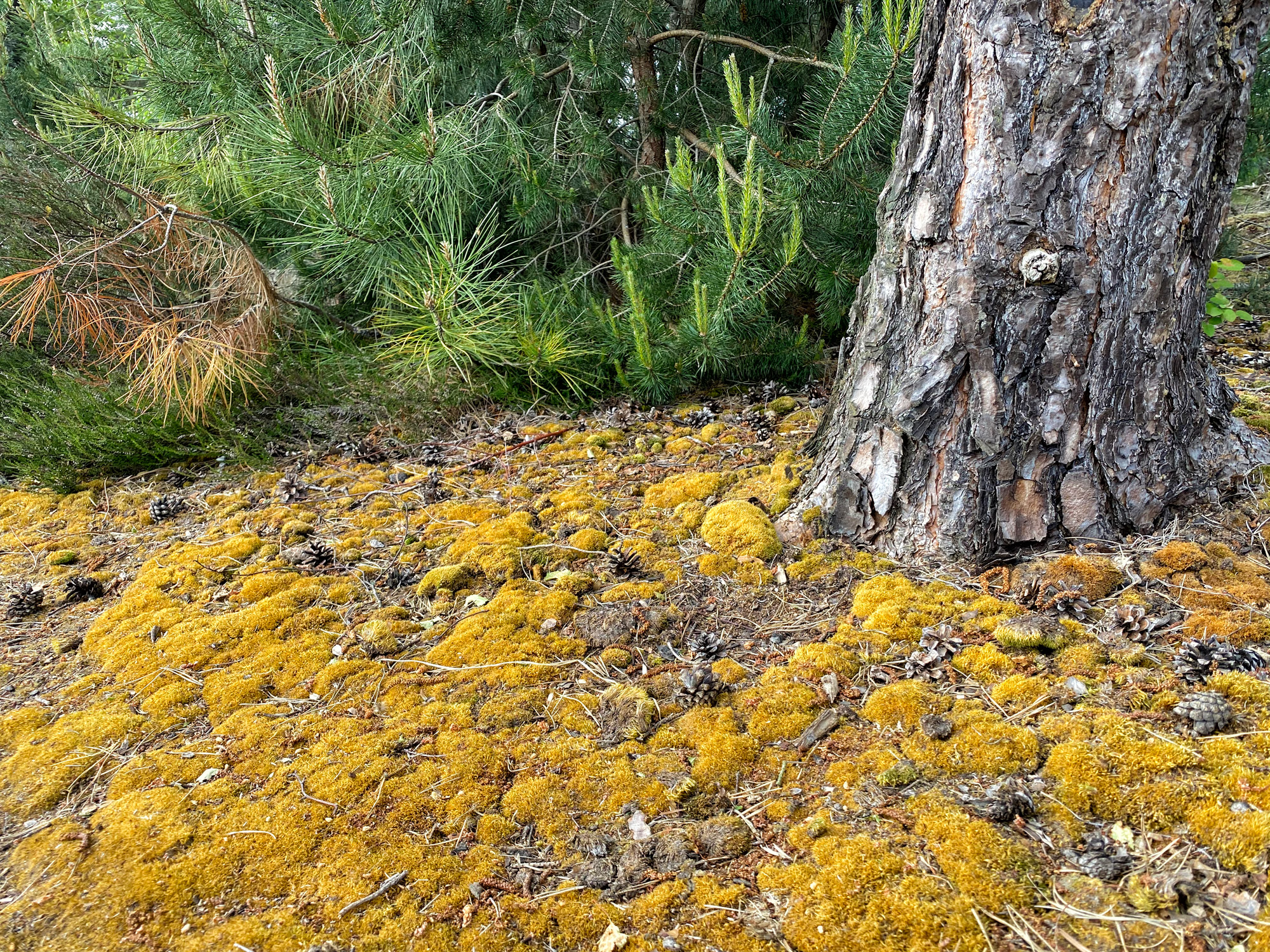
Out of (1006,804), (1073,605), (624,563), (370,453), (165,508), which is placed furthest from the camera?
(370,453)

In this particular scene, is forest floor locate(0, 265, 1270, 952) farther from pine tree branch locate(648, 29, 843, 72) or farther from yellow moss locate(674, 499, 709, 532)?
pine tree branch locate(648, 29, 843, 72)

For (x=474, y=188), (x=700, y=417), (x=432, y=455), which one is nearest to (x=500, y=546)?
(x=432, y=455)

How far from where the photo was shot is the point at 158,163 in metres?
4.27

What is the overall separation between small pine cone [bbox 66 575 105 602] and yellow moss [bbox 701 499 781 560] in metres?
2.35

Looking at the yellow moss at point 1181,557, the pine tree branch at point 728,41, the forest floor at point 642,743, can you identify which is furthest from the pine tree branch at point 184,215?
the yellow moss at point 1181,557

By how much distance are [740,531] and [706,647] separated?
58 cm

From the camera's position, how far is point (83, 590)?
2756 millimetres

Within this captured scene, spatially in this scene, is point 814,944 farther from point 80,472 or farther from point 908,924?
point 80,472

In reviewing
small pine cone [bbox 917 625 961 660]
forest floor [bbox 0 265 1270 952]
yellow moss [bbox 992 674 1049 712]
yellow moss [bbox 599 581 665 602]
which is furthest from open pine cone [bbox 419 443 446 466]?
yellow moss [bbox 992 674 1049 712]

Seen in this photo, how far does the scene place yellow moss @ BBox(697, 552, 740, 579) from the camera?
245cm

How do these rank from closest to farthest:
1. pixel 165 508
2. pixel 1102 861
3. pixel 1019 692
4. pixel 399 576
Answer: pixel 1102 861, pixel 1019 692, pixel 399 576, pixel 165 508

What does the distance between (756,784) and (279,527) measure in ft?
7.86

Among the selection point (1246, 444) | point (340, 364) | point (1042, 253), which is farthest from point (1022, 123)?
point (340, 364)

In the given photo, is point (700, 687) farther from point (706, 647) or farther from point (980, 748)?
point (980, 748)
